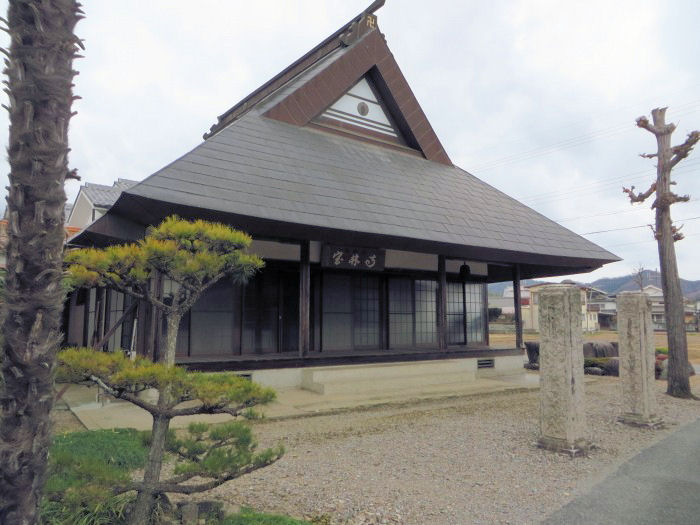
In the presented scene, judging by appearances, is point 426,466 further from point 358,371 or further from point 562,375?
point 358,371

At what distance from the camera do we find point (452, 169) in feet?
47.5

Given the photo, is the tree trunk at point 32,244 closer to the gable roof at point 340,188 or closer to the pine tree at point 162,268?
the pine tree at point 162,268

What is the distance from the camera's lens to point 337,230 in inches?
320

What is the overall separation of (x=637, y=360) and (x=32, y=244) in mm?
8116

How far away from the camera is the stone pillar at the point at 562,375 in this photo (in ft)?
18.2

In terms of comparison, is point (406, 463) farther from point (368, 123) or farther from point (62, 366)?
point (368, 123)

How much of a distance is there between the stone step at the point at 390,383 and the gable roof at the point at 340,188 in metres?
2.65

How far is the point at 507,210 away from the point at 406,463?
9.73 metres

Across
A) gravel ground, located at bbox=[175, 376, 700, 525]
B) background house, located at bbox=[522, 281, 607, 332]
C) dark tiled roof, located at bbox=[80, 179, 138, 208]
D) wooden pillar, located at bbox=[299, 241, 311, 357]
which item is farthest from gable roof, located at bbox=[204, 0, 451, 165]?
background house, located at bbox=[522, 281, 607, 332]

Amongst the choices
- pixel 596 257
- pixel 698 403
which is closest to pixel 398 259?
pixel 596 257

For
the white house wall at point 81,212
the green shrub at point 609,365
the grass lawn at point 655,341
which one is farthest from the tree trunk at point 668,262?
the white house wall at point 81,212

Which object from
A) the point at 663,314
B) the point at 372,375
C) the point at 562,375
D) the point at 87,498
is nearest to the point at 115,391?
the point at 87,498

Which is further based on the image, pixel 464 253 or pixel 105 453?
pixel 464 253

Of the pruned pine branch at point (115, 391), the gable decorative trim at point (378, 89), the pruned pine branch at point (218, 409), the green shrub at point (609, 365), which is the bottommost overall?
the green shrub at point (609, 365)
